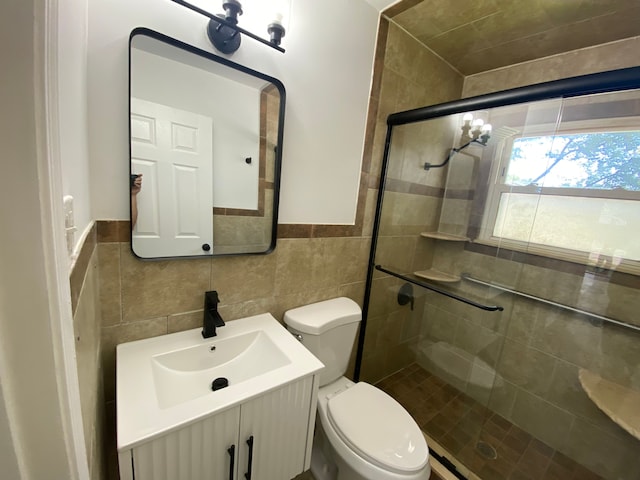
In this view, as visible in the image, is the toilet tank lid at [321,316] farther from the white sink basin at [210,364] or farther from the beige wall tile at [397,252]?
the beige wall tile at [397,252]

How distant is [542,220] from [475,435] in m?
1.37

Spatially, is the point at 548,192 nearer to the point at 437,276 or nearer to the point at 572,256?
the point at 572,256

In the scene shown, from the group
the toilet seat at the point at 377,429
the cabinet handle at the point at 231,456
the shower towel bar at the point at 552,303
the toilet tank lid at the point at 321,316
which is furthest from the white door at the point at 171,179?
the shower towel bar at the point at 552,303

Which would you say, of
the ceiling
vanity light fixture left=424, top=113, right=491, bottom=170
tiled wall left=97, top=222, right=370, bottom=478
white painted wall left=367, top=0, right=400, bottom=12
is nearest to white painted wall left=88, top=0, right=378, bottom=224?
white painted wall left=367, top=0, right=400, bottom=12

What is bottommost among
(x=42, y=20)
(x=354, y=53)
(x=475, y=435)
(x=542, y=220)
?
(x=475, y=435)

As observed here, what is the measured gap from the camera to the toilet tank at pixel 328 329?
125 centimetres

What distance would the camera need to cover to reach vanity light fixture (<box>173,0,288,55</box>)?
0.88 m

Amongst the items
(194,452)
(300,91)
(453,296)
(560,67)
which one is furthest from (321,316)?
(560,67)

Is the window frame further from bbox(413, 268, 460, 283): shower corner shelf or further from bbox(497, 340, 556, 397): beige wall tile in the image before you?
bbox(497, 340, 556, 397): beige wall tile

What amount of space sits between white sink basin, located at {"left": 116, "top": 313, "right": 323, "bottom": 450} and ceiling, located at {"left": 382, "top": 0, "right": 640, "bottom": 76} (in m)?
1.77

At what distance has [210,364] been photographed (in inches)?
40.7

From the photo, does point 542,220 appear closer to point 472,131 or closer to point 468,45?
point 472,131

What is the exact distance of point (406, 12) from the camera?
1354 mm

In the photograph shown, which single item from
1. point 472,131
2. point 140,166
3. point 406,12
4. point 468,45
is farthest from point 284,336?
point 468,45
